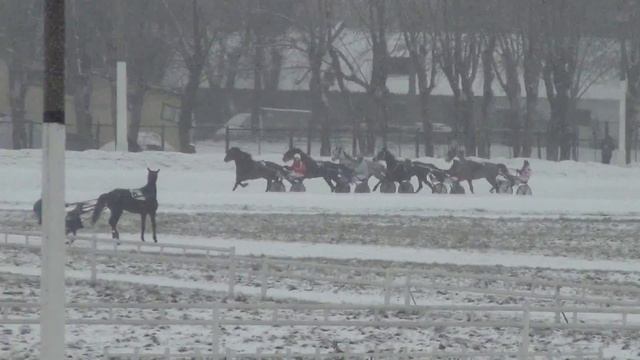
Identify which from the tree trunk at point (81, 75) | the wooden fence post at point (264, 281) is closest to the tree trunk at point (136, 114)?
the tree trunk at point (81, 75)

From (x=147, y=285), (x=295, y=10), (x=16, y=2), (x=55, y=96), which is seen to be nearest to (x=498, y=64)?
(x=295, y=10)

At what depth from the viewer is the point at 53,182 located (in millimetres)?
9469

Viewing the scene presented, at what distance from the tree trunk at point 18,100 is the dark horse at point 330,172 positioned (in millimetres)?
17614

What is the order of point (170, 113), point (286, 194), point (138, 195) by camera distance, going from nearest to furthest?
point (138, 195) → point (286, 194) → point (170, 113)

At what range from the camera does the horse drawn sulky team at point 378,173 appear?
133 feet

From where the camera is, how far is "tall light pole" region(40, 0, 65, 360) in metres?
9.49

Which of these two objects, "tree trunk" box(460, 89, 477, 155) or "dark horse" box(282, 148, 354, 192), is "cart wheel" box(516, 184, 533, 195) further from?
"tree trunk" box(460, 89, 477, 155)

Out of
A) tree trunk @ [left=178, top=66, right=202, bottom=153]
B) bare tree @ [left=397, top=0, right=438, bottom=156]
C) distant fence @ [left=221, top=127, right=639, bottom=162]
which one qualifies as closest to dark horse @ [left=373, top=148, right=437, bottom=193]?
distant fence @ [left=221, top=127, right=639, bottom=162]

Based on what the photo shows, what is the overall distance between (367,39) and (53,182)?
56539mm

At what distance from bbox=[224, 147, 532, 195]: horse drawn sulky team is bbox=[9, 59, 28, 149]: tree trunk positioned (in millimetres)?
16853

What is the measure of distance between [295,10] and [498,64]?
11685 millimetres

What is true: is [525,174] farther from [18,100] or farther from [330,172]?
[18,100]

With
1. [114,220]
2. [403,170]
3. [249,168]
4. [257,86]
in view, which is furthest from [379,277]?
[257,86]

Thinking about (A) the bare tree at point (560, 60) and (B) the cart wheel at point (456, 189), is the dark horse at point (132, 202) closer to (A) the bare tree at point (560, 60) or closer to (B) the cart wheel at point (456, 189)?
(B) the cart wheel at point (456, 189)
